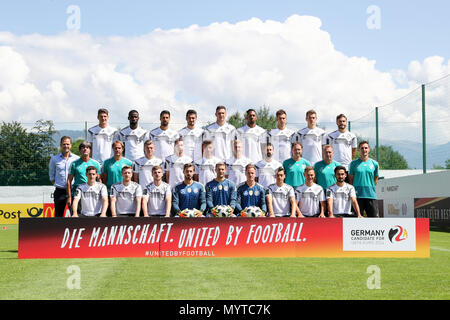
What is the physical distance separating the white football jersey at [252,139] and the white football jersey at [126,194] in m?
2.82

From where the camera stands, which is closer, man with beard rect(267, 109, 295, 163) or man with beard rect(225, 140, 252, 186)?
A: man with beard rect(225, 140, 252, 186)

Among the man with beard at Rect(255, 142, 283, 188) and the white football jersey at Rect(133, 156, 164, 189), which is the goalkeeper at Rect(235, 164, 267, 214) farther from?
the white football jersey at Rect(133, 156, 164, 189)

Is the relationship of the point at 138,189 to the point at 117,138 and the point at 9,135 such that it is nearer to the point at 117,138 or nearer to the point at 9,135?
the point at 117,138

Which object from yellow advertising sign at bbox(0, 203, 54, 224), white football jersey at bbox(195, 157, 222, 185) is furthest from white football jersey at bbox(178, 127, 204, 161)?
yellow advertising sign at bbox(0, 203, 54, 224)

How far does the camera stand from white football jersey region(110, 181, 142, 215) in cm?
1057

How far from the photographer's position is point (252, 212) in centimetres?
1036

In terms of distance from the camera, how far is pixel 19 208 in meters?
27.4

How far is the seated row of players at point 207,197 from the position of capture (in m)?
10.4

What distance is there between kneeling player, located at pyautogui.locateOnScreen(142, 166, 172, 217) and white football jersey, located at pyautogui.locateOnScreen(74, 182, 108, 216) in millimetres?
812

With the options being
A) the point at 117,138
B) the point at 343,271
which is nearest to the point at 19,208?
the point at 117,138

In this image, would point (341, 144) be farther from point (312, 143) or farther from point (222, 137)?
point (222, 137)

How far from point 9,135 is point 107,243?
21.3 metres

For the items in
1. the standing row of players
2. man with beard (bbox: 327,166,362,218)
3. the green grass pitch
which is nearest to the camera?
the green grass pitch

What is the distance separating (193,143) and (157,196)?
1.80 meters
